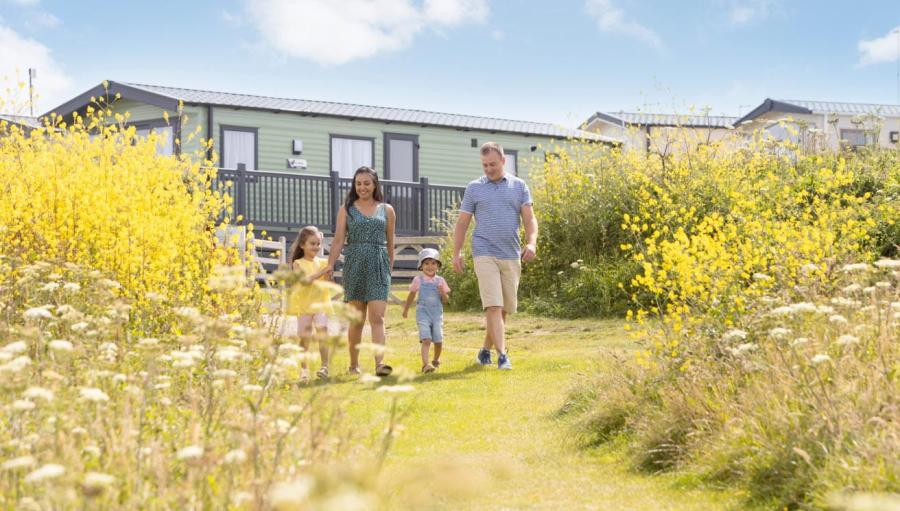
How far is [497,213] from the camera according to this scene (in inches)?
331

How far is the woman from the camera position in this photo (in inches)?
317

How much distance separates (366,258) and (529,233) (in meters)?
1.27

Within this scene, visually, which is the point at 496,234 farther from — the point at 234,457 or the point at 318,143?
the point at 318,143

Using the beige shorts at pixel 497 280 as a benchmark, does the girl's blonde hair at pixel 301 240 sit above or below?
above

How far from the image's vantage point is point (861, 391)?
4105mm

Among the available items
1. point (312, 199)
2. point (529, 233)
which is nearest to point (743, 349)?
point (529, 233)

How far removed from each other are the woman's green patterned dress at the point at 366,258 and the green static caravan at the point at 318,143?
42.1 feet

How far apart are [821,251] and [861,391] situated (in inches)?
100

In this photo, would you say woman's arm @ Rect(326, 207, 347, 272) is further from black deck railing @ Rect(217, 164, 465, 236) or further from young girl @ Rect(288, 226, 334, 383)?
black deck railing @ Rect(217, 164, 465, 236)

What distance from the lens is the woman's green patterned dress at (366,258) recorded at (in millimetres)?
8062

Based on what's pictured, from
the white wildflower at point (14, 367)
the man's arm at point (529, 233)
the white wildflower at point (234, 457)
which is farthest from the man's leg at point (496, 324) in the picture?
the white wildflower at point (234, 457)

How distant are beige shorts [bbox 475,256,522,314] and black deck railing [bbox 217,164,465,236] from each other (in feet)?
39.9

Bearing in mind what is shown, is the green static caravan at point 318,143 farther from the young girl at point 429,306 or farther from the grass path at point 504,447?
the young girl at point 429,306

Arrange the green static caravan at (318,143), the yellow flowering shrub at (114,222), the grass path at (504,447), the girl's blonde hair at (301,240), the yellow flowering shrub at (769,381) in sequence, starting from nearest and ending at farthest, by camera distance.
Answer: the yellow flowering shrub at (769,381)
the grass path at (504,447)
the yellow flowering shrub at (114,222)
the girl's blonde hair at (301,240)
the green static caravan at (318,143)
